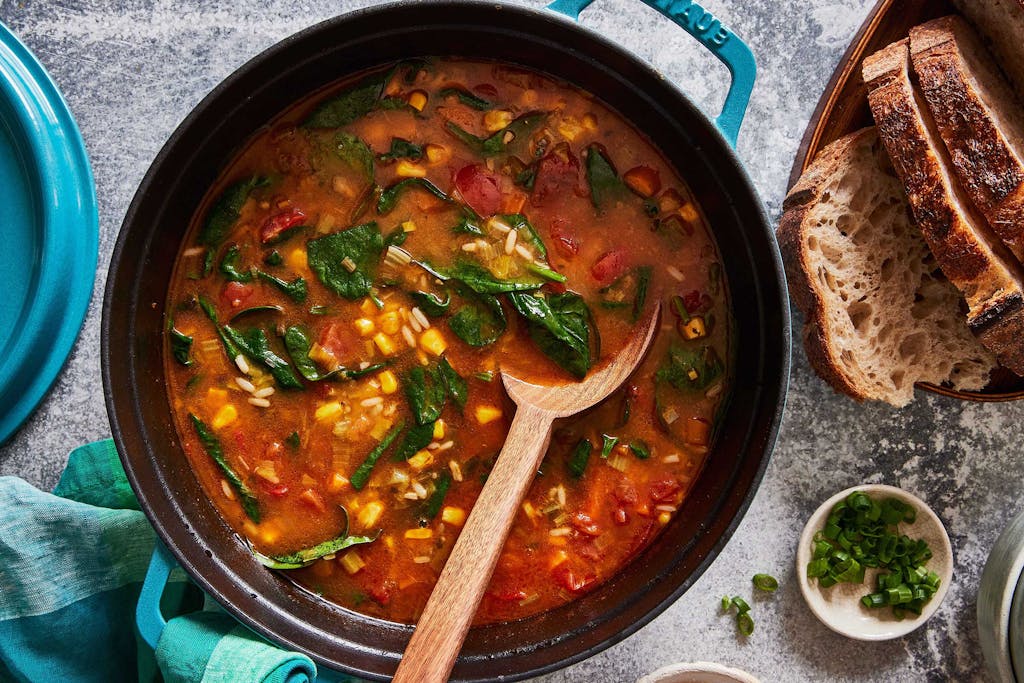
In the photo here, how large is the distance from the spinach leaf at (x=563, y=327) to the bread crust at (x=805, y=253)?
740 mm

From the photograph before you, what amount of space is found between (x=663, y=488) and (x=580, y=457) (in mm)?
310

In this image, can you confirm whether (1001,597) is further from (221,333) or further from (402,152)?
(221,333)

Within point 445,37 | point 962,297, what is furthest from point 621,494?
point 445,37

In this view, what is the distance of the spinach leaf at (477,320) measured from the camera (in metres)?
2.92

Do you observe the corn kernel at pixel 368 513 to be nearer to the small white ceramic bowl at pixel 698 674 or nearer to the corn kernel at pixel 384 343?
the corn kernel at pixel 384 343

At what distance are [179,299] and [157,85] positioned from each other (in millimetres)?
832

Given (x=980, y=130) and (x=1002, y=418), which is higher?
(x=980, y=130)

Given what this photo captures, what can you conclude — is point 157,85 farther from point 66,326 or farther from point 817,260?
point 817,260

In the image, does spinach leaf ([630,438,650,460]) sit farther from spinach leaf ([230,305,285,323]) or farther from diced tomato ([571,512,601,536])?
spinach leaf ([230,305,285,323])

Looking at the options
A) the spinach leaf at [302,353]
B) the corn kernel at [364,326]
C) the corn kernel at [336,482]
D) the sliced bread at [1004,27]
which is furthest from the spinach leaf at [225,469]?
the sliced bread at [1004,27]

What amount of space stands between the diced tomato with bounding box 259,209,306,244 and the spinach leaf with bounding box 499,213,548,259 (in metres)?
0.68

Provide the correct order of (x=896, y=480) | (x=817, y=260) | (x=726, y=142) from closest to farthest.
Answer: (x=726, y=142)
(x=817, y=260)
(x=896, y=480)

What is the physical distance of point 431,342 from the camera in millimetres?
2928

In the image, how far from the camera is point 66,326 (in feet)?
10.5
